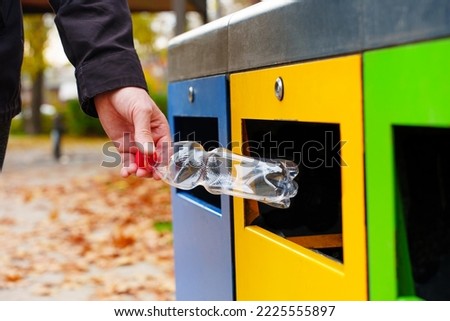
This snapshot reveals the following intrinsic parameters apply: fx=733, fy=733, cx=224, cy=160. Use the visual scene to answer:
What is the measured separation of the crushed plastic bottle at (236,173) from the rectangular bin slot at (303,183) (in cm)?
5

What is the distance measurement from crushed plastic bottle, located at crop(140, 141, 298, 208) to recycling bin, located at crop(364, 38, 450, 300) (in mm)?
339

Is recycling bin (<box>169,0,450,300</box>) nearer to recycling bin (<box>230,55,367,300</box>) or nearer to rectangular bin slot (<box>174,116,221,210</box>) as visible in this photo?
recycling bin (<box>230,55,367,300</box>)

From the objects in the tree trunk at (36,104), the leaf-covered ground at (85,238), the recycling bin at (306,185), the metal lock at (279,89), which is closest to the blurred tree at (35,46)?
the tree trunk at (36,104)

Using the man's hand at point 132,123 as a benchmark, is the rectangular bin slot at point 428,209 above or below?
below

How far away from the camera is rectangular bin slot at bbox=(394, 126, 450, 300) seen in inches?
50.7

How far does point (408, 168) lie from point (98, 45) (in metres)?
0.64

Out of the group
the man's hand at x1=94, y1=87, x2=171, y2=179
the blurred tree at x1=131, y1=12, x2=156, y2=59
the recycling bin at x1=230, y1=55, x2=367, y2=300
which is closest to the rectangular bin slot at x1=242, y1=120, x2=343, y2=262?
the recycling bin at x1=230, y1=55, x2=367, y2=300

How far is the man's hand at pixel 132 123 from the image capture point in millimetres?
1384

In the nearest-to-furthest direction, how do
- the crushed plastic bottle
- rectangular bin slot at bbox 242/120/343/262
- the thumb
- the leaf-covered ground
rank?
the thumb
the crushed plastic bottle
rectangular bin slot at bbox 242/120/343/262
the leaf-covered ground

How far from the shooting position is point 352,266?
1.21m

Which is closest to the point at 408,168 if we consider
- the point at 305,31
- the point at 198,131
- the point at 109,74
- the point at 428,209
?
the point at 428,209

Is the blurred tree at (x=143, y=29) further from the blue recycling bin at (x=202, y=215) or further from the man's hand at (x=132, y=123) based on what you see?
the man's hand at (x=132, y=123)
